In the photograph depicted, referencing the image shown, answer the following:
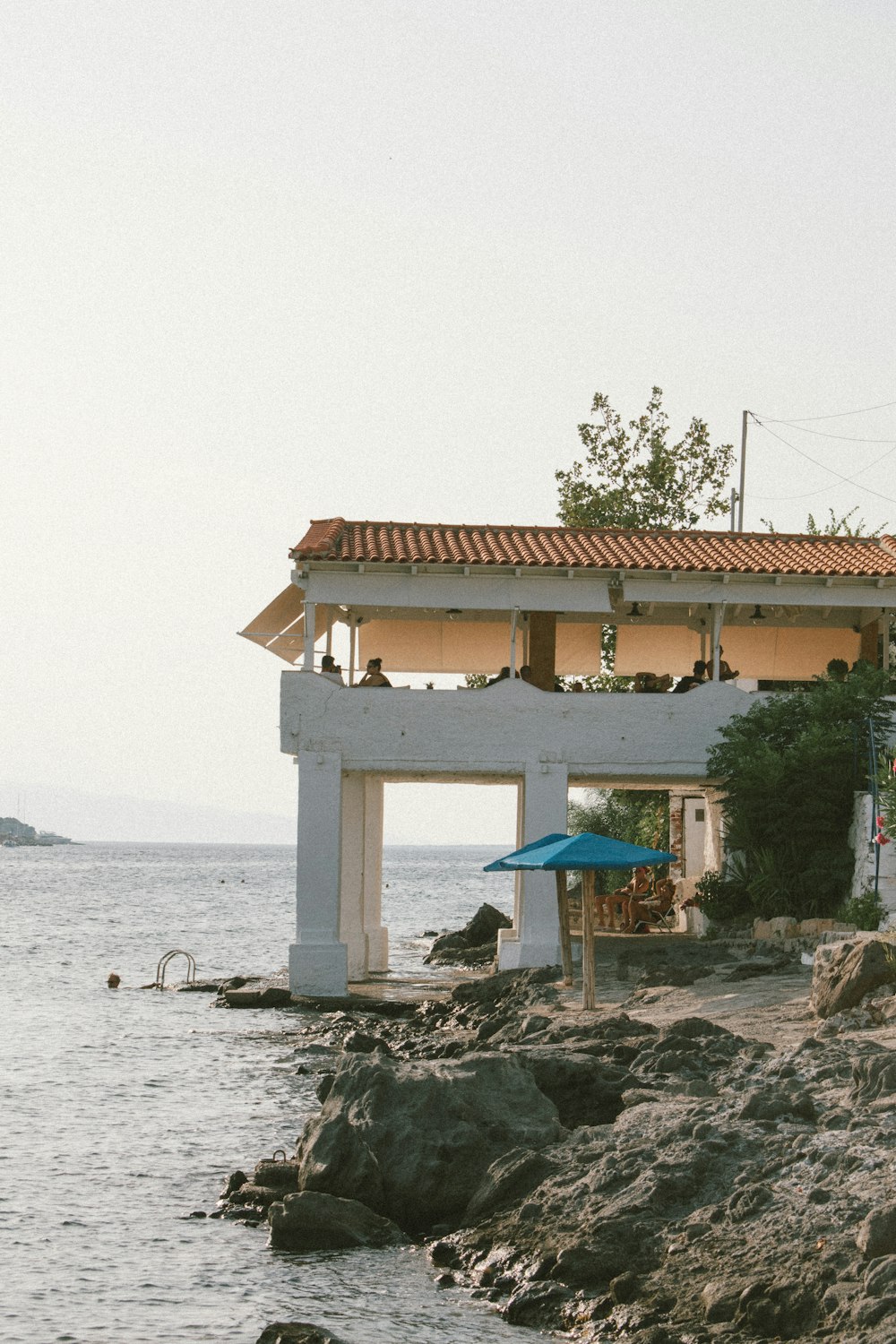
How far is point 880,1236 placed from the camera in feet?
33.8

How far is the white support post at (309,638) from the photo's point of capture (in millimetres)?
28531

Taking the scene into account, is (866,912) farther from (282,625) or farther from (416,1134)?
(282,625)

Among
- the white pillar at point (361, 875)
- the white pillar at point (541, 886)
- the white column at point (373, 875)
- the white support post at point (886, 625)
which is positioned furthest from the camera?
the white column at point (373, 875)

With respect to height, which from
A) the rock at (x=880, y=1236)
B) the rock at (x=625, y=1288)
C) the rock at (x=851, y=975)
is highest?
the rock at (x=851, y=975)

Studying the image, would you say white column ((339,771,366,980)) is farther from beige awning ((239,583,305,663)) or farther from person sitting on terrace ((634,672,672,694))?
person sitting on terrace ((634,672,672,694))

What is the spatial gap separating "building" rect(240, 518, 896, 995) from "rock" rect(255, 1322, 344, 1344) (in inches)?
658

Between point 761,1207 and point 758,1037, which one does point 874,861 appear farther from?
point 761,1207

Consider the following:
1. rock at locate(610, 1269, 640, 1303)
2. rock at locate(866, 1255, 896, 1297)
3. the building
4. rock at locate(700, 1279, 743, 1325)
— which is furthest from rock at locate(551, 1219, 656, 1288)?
the building

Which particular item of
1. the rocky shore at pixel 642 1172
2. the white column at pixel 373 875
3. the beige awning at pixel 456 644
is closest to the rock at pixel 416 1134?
the rocky shore at pixel 642 1172

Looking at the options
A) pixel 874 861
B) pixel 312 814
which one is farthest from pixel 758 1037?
pixel 312 814

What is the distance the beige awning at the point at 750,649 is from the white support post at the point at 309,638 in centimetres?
790

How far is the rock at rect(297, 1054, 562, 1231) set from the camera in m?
14.1

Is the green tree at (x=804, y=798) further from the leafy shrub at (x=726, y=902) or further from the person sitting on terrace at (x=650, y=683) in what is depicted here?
the person sitting on terrace at (x=650, y=683)

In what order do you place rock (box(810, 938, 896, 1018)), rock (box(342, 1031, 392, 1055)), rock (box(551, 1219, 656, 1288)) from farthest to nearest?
rock (box(342, 1031, 392, 1055))
rock (box(810, 938, 896, 1018))
rock (box(551, 1219, 656, 1288))
